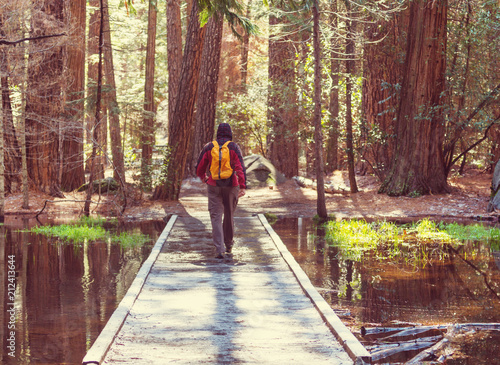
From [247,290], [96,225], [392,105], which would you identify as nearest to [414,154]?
[392,105]

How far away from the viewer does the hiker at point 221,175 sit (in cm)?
920

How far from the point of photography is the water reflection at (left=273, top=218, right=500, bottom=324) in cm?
705

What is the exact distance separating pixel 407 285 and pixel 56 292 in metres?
4.64

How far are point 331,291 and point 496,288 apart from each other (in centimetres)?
222

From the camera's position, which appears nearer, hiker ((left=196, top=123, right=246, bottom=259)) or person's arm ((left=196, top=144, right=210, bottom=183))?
hiker ((left=196, top=123, right=246, bottom=259))

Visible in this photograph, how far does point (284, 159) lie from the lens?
27312 mm

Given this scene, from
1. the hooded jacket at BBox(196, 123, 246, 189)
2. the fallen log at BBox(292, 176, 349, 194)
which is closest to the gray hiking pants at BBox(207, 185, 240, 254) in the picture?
the hooded jacket at BBox(196, 123, 246, 189)

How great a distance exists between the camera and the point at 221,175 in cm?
918

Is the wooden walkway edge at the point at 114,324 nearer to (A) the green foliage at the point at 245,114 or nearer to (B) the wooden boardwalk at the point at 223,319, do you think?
(B) the wooden boardwalk at the point at 223,319

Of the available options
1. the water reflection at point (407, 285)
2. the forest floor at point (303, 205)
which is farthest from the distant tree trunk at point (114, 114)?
the water reflection at point (407, 285)

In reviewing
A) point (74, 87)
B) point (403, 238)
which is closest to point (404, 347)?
point (403, 238)

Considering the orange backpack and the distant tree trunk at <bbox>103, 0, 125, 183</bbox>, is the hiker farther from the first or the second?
the distant tree trunk at <bbox>103, 0, 125, 183</bbox>

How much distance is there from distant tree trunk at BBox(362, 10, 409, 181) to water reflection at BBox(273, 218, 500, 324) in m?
10.3

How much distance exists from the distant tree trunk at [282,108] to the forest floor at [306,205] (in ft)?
14.5
